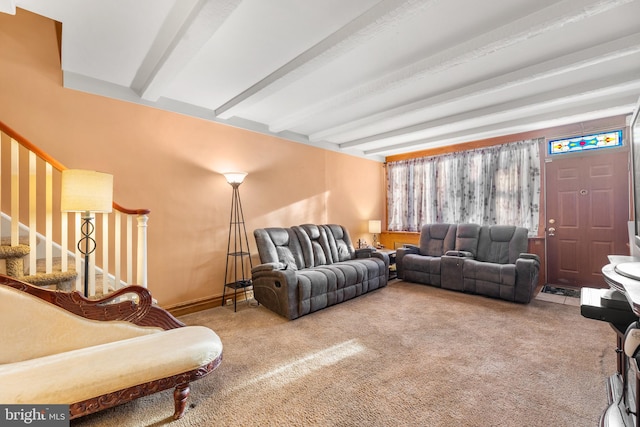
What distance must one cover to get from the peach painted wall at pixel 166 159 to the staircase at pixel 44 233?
0.30m

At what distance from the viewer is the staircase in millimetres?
1848

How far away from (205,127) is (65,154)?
57.1 inches

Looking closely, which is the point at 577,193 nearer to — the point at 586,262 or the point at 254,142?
the point at 586,262

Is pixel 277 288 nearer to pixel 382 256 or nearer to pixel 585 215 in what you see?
pixel 382 256

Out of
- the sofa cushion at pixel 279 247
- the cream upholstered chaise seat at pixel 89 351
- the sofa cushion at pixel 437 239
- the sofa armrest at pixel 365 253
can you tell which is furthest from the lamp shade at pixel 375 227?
the cream upholstered chaise seat at pixel 89 351

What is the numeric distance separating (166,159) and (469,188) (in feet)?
16.0

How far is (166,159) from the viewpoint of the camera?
3238mm

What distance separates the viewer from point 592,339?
99.6 inches

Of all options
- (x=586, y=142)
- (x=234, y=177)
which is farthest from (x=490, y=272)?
(x=234, y=177)

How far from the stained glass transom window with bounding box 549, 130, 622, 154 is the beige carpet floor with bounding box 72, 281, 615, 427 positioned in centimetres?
236

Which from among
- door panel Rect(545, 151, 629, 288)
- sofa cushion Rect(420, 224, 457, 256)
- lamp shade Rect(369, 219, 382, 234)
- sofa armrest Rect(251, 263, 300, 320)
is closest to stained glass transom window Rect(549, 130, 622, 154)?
door panel Rect(545, 151, 629, 288)

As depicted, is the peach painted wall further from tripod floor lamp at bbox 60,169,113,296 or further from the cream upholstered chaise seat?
the cream upholstered chaise seat

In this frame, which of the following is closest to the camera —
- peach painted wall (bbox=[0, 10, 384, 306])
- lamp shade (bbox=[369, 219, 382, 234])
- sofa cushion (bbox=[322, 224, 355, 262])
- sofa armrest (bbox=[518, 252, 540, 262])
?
peach painted wall (bbox=[0, 10, 384, 306])

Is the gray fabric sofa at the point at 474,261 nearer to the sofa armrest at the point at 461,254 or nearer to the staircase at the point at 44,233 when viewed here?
the sofa armrest at the point at 461,254
